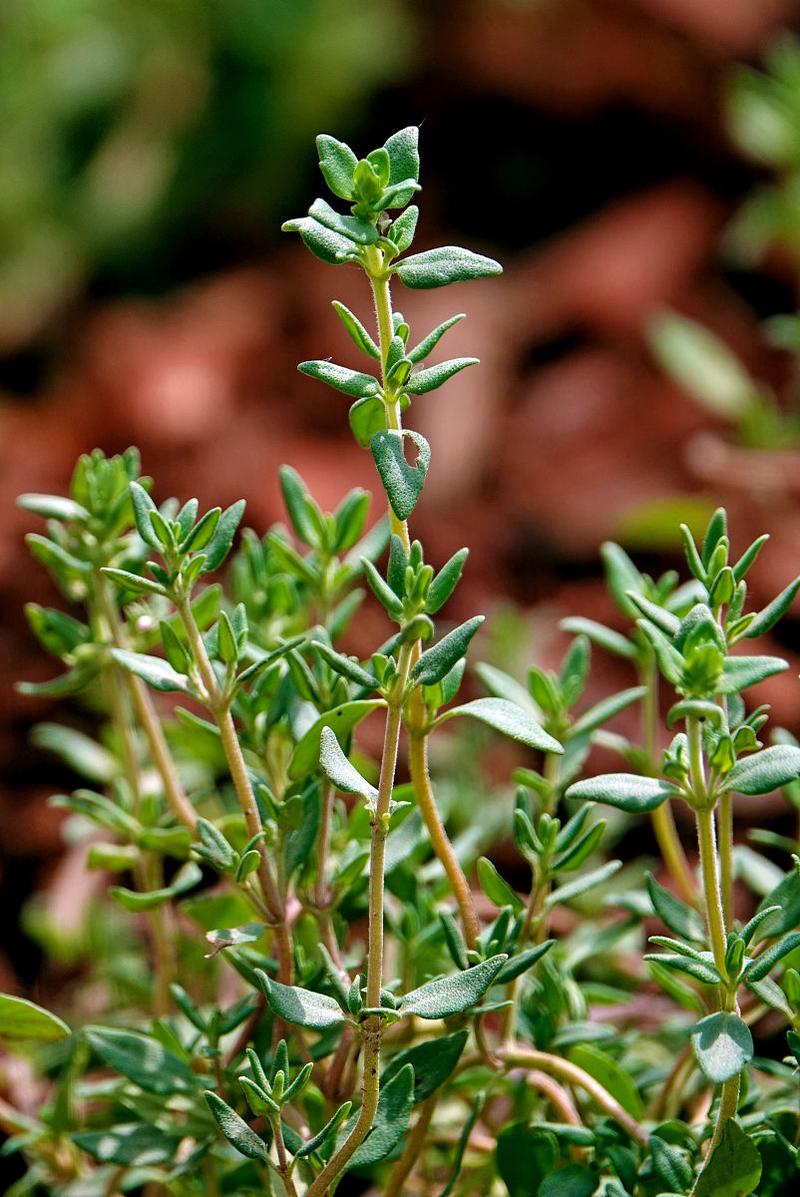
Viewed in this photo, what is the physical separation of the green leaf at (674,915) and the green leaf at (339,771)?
0.20 metres

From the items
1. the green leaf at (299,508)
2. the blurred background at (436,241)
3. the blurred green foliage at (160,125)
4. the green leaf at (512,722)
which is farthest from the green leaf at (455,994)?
the blurred green foliage at (160,125)

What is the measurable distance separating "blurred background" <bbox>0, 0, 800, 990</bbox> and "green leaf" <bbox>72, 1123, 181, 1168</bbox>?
4.62 ft

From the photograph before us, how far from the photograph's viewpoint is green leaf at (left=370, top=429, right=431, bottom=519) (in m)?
0.64

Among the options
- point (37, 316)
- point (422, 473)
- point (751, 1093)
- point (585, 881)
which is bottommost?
point (751, 1093)

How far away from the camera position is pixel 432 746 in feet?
5.25

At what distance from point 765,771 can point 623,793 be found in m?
0.07

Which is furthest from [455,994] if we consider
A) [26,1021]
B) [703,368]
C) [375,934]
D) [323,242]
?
[703,368]

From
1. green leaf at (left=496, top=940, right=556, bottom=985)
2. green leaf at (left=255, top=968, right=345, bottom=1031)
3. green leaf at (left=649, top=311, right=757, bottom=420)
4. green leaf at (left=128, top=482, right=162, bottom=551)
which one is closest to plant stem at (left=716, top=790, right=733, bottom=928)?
green leaf at (left=496, top=940, right=556, bottom=985)

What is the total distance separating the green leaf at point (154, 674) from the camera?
2.34 feet

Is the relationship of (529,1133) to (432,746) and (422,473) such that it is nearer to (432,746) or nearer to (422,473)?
→ (422,473)

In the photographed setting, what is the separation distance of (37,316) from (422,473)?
8.85 feet

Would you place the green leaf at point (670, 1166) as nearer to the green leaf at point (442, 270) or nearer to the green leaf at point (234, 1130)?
the green leaf at point (234, 1130)

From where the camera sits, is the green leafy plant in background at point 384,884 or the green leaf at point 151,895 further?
the green leaf at point 151,895

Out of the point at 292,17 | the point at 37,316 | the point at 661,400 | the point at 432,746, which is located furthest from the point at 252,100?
the point at 432,746
